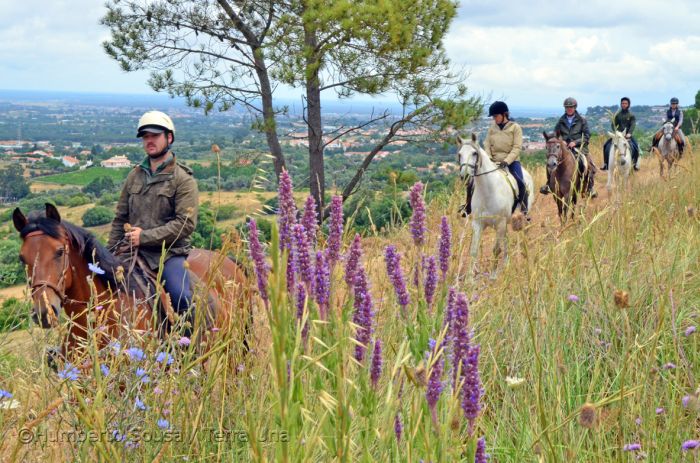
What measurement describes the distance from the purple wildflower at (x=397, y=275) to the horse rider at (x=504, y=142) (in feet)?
24.8

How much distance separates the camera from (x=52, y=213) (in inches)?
171

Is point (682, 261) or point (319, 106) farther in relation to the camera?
point (319, 106)

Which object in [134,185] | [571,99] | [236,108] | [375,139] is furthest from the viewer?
[375,139]

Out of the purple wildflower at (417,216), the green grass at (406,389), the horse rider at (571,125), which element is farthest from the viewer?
the horse rider at (571,125)

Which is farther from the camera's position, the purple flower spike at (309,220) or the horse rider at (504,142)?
→ the horse rider at (504,142)

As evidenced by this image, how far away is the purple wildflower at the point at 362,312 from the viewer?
1.74 m

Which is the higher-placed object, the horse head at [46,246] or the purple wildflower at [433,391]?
the purple wildflower at [433,391]

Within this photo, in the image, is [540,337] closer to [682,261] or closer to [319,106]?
[682,261]

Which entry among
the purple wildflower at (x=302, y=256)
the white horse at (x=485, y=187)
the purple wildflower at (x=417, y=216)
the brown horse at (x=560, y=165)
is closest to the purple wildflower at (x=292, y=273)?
the purple wildflower at (x=302, y=256)

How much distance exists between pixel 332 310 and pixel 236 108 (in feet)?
54.5

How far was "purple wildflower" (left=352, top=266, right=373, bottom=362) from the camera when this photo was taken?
5.70 feet

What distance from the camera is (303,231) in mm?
1849

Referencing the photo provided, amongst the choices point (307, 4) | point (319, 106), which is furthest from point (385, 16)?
point (319, 106)

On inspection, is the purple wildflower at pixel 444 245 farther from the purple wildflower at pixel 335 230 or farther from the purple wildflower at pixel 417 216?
the purple wildflower at pixel 335 230
